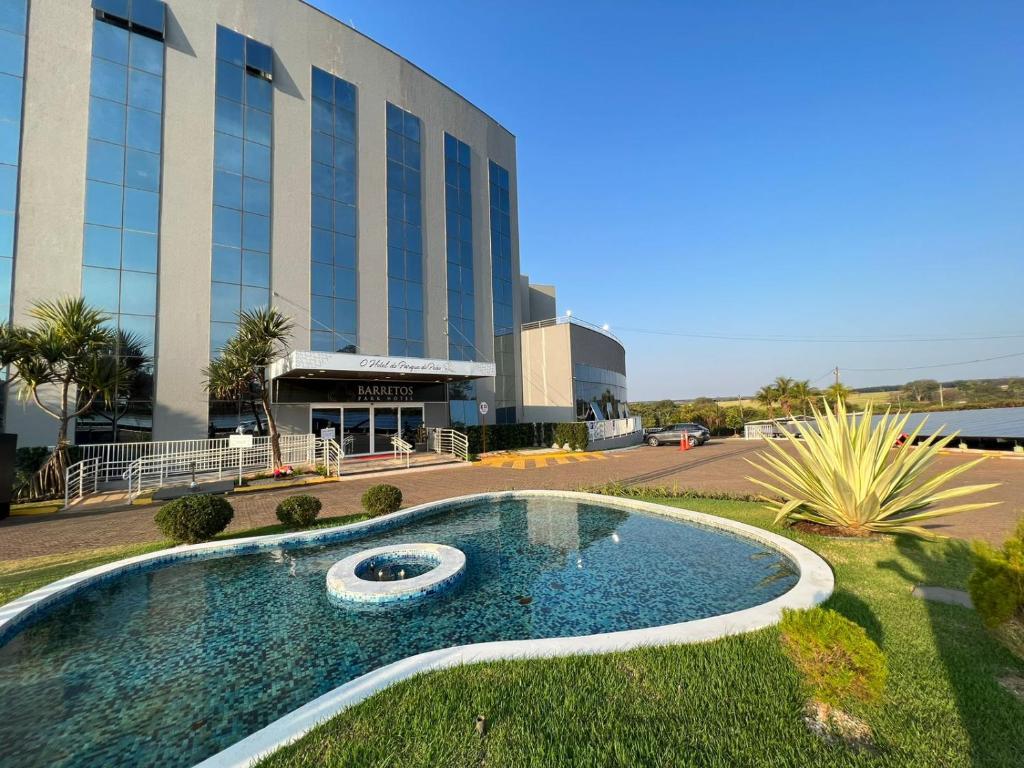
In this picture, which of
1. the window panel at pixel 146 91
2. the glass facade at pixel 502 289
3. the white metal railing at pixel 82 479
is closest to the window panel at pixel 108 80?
the window panel at pixel 146 91

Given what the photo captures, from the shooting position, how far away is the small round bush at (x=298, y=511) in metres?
9.08

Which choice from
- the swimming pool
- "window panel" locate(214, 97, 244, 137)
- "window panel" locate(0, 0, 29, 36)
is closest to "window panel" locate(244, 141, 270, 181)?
"window panel" locate(214, 97, 244, 137)

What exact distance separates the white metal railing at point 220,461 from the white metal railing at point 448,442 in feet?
20.1

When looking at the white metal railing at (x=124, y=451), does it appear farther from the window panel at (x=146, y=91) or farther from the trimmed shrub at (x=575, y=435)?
the trimmed shrub at (x=575, y=435)

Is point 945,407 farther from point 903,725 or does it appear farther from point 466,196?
point 903,725

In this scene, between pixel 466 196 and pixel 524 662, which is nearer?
pixel 524 662

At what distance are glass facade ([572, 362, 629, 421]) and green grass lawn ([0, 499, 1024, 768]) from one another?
24.0 metres

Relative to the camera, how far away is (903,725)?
120 inches

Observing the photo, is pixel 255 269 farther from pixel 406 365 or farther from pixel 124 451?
pixel 124 451

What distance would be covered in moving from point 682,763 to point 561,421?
2528 cm

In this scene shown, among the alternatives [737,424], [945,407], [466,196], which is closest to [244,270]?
[466,196]

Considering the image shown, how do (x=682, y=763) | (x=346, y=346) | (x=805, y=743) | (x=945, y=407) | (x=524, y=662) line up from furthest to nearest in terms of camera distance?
(x=945, y=407), (x=346, y=346), (x=524, y=662), (x=805, y=743), (x=682, y=763)

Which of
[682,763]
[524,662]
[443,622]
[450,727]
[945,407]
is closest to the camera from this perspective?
[682,763]

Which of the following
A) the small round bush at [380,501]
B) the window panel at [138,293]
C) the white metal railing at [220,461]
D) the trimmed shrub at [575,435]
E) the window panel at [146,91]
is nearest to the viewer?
the small round bush at [380,501]
